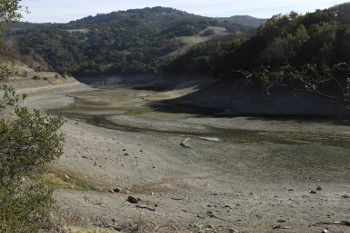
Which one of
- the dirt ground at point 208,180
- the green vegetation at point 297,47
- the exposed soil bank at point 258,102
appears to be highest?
the green vegetation at point 297,47

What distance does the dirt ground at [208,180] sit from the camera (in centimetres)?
1197

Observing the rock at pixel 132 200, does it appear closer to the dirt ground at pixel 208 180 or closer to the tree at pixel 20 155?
the dirt ground at pixel 208 180

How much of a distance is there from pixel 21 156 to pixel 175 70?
110912 millimetres

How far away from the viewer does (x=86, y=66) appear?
527 ft

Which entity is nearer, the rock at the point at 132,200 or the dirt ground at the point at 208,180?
the dirt ground at the point at 208,180

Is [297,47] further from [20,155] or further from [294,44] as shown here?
[20,155]

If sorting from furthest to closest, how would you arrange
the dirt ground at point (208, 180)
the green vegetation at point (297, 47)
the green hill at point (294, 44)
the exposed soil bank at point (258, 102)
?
the green hill at point (294, 44) < the green vegetation at point (297, 47) < the exposed soil bank at point (258, 102) < the dirt ground at point (208, 180)

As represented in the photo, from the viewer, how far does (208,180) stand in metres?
18.8

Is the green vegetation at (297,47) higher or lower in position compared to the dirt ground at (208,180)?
higher

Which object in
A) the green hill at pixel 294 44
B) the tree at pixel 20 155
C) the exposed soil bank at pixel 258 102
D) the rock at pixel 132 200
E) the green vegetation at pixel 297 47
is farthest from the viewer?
the green hill at pixel 294 44

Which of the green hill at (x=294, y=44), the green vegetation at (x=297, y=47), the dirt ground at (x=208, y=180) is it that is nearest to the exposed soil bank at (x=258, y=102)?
the green vegetation at (x=297, y=47)

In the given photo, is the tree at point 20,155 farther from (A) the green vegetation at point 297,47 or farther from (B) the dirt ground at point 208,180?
(A) the green vegetation at point 297,47

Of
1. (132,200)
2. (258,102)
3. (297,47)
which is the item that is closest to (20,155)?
(132,200)

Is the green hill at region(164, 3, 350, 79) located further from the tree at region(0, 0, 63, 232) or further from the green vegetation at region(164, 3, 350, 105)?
the tree at region(0, 0, 63, 232)
